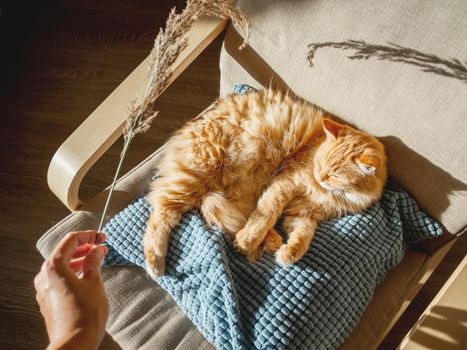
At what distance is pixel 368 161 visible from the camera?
111 cm

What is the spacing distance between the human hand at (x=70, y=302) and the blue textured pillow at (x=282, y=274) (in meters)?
0.28

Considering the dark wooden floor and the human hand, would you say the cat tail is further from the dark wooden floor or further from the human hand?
the dark wooden floor

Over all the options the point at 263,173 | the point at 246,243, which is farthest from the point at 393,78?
the point at 246,243

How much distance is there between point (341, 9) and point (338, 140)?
0.36 metres

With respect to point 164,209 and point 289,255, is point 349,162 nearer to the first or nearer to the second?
point 289,255

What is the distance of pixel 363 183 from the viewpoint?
47.5 inches

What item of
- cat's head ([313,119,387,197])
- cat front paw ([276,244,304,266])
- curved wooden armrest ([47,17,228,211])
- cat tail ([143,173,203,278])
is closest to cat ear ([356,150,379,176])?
cat's head ([313,119,387,197])

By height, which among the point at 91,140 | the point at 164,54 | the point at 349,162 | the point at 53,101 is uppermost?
the point at 164,54

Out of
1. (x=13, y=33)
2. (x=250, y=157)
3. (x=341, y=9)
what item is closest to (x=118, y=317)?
(x=250, y=157)

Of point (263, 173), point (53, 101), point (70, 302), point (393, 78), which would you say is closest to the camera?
point (70, 302)

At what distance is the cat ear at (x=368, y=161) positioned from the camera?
111 centimetres

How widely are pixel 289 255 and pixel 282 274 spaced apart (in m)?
0.05

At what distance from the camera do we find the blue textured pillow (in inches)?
40.4

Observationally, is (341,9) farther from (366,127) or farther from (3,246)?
(3,246)
